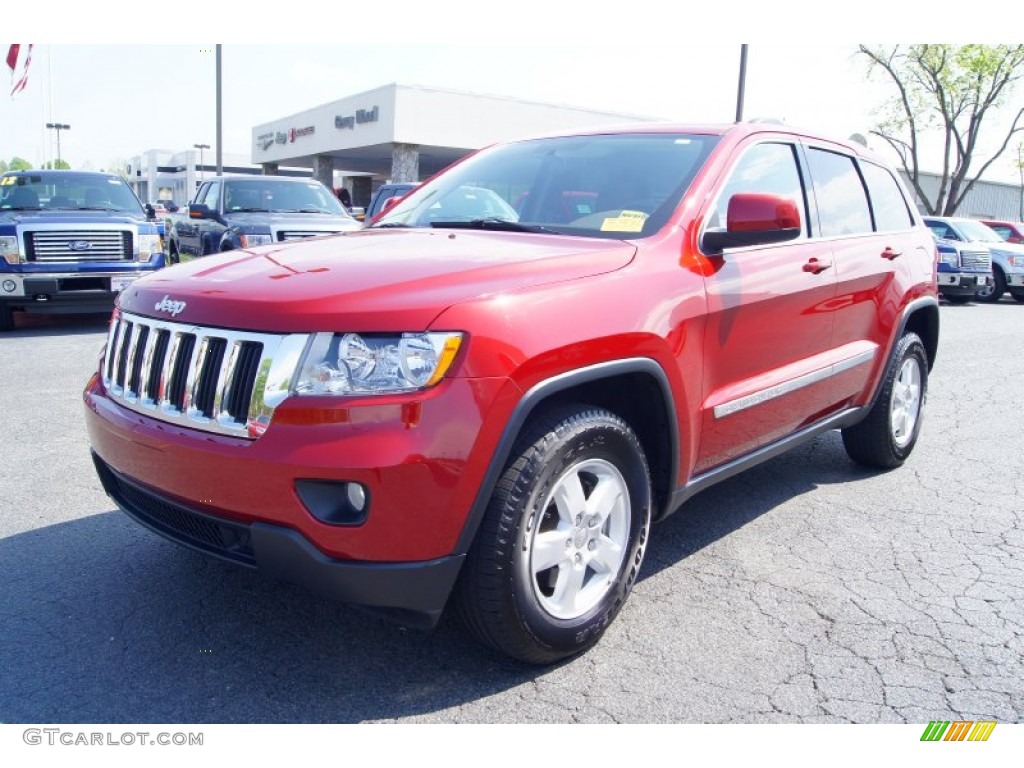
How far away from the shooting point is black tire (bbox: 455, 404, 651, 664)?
2.59m

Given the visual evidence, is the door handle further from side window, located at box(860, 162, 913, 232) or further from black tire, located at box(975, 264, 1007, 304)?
black tire, located at box(975, 264, 1007, 304)

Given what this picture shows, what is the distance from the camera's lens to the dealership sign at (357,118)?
3672 cm

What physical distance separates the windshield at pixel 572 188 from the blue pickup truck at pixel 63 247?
19.6 feet

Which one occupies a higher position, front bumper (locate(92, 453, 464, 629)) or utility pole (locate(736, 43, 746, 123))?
utility pole (locate(736, 43, 746, 123))

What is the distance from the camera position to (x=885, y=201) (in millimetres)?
5105

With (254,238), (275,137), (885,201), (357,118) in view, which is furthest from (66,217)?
(275,137)

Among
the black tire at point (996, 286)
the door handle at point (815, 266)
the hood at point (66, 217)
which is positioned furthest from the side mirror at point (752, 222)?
the black tire at point (996, 286)

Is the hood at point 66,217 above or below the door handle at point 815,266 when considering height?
above

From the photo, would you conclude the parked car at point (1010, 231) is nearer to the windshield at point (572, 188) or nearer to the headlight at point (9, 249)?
the windshield at point (572, 188)

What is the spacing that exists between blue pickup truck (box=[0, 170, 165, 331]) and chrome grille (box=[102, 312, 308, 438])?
6.57 meters

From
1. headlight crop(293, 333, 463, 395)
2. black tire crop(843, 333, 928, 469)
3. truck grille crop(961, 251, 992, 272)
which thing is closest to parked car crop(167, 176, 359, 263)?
black tire crop(843, 333, 928, 469)

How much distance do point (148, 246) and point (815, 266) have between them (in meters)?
8.27

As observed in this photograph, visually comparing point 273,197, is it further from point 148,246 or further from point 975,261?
point 975,261
